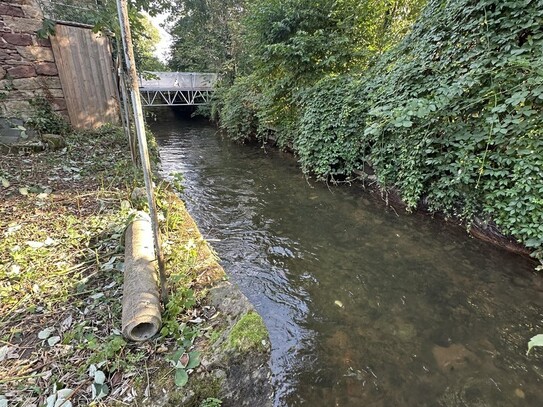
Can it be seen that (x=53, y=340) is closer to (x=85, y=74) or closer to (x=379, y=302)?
(x=379, y=302)

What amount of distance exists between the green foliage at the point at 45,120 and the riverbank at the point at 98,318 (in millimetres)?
2340

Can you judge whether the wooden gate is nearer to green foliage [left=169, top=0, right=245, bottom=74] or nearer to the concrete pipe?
the concrete pipe

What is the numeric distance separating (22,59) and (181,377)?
571 cm

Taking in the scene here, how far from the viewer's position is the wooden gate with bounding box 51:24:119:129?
479 cm

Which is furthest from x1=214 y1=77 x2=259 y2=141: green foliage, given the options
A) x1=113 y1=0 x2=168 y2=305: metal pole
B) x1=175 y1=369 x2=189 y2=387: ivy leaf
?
x1=175 y1=369 x2=189 y2=387: ivy leaf

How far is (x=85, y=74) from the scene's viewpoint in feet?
16.6

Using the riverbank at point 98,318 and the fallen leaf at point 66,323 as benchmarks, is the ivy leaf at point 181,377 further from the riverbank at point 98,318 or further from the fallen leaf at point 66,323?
the fallen leaf at point 66,323

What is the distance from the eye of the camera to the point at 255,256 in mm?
3379

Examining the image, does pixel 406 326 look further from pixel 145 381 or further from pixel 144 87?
pixel 144 87

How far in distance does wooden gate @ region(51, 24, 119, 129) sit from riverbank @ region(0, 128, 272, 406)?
2.98 m

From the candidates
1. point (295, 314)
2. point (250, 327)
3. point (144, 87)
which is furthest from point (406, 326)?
point (144, 87)

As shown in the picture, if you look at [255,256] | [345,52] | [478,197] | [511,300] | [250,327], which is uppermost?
[345,52]

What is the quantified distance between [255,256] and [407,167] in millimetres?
2435

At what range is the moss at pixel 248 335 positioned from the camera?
145 centimetres
